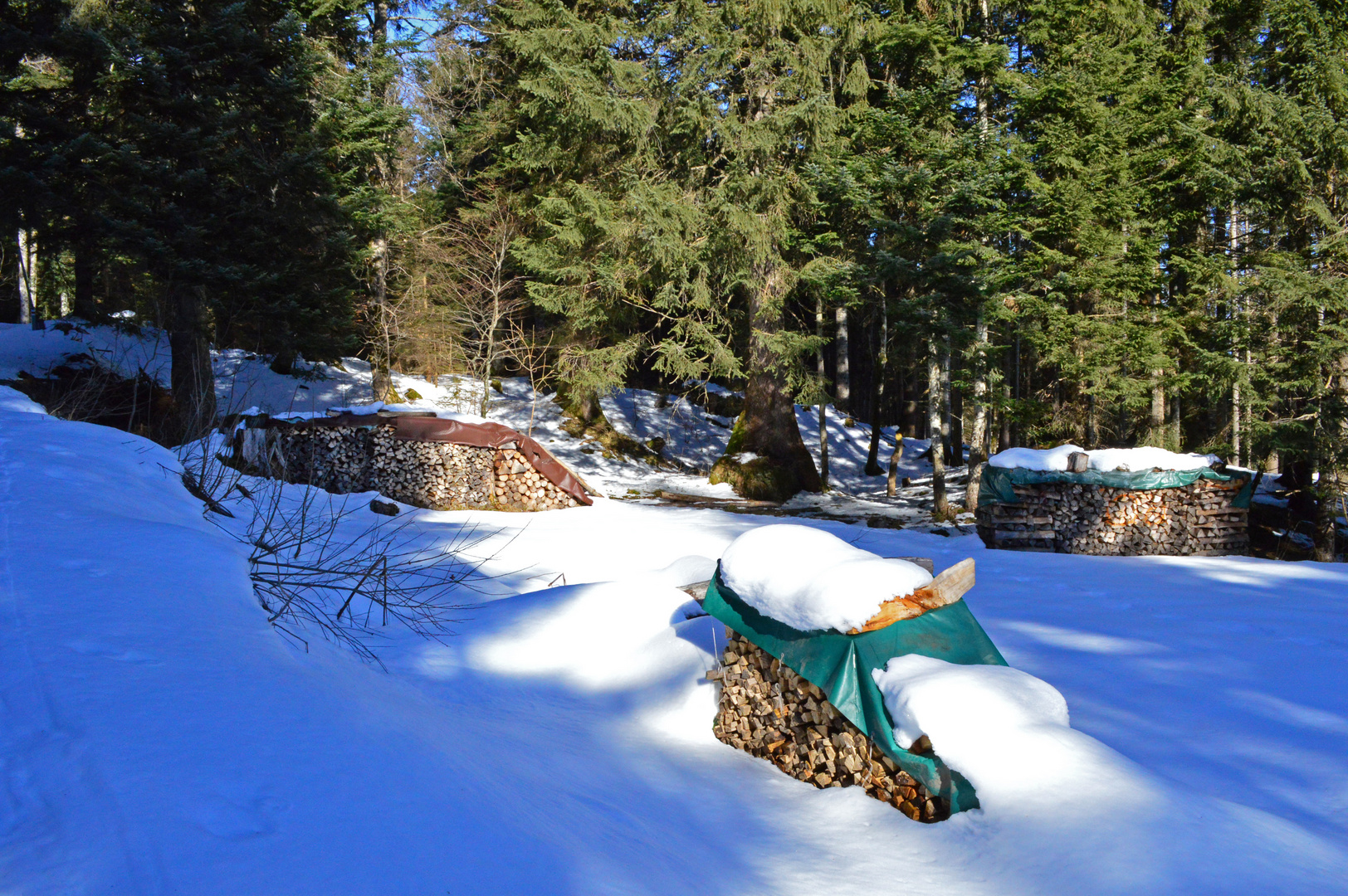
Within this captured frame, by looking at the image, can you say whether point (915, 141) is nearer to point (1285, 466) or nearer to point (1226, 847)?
point (1285, 466)

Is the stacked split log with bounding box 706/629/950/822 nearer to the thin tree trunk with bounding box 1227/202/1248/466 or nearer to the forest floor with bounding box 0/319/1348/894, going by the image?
the forest floor with bounding box 0/319/1348/894

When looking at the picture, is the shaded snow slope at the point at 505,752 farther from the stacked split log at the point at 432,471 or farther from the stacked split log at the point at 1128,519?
the stacked split log at the point at 432,471

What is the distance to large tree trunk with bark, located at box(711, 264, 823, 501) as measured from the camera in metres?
15.0

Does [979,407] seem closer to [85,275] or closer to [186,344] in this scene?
[186,344]

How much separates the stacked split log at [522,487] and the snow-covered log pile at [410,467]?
0.01m

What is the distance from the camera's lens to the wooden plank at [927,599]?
340cm

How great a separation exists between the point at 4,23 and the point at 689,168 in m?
11.3

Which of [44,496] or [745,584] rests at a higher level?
[44,496]

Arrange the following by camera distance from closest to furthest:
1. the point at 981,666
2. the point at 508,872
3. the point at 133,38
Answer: the point at 508,872 → the point at 981,666 → the point at 133,38

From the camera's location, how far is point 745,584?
13.2 ft

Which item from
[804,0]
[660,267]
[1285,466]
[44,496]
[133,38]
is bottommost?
[1285,466]

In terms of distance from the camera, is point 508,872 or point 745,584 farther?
point 745,584

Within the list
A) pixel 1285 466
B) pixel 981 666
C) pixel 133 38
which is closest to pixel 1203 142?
pixel 1285 466

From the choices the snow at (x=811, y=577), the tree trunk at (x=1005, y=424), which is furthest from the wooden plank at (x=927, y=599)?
the tree trunk at (x=1005, y=424)
